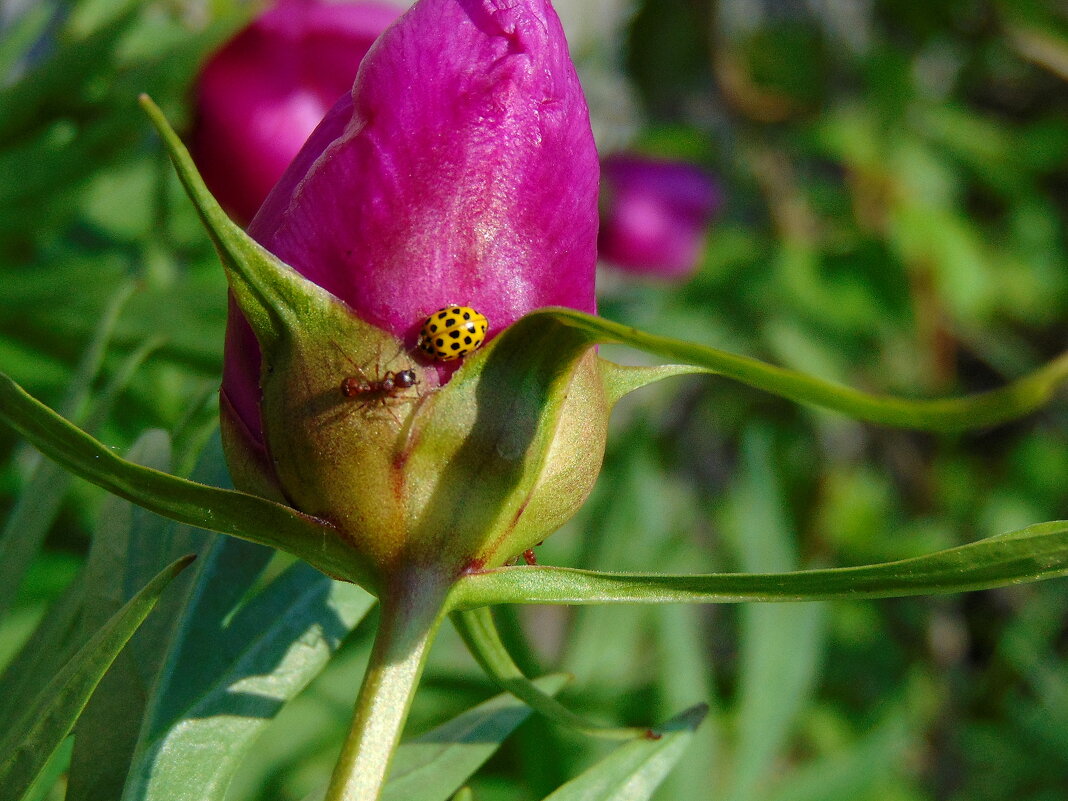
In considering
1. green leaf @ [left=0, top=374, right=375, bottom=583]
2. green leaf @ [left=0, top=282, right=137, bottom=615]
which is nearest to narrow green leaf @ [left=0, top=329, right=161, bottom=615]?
green leaf @ [left=0, top=282, right=137, bottom=615]

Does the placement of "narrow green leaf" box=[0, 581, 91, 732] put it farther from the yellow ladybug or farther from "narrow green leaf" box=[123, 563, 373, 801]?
the yellow ladybug

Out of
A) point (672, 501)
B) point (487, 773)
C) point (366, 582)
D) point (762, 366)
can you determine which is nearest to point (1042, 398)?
point (762, 366)

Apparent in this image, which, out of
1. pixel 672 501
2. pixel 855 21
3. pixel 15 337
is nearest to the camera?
pixel 15 337

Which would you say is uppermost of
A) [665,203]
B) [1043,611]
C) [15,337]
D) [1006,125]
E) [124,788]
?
[1006,125]

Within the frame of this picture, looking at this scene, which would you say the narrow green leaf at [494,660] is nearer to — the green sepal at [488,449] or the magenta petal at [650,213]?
the green sepal at [488,449]

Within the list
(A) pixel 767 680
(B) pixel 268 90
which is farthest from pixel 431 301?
(A) pixel 767 680

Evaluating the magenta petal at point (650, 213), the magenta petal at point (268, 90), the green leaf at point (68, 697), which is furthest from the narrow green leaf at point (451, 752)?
the magenta petal at point (650, 213)

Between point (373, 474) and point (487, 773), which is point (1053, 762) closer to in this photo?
point (487, 773)
